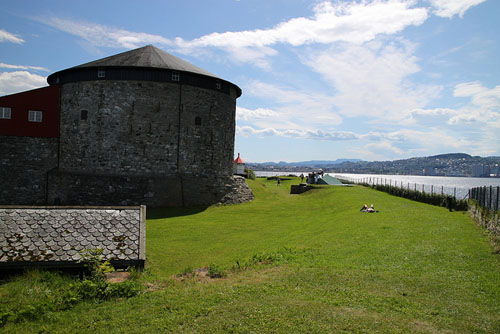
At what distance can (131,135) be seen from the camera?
78.9 feet

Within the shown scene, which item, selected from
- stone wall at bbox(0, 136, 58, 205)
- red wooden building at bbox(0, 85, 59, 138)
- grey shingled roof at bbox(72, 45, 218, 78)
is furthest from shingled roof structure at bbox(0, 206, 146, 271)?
red wooden building at bbox(0, 85, 59, 138)

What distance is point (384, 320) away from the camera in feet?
18.8

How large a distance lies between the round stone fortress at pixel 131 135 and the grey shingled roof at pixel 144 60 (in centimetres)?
8

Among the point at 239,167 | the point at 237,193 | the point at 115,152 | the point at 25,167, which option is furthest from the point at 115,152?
the point at 239,167

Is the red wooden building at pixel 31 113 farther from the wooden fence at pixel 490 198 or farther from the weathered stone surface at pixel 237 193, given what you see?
the wooden fence at pixel 490 198

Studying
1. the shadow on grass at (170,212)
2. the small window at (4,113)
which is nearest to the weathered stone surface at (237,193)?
the shadow on grass at (170,212)

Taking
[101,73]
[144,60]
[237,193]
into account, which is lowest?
[237,193]

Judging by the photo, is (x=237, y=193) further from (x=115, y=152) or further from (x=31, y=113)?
(x=31, y=113)

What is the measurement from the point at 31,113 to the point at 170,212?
13.1 metres

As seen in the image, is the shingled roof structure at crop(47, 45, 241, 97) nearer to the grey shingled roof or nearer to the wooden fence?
the grey shingled roof

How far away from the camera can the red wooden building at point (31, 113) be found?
24.3m

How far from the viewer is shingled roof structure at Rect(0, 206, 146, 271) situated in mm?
7105

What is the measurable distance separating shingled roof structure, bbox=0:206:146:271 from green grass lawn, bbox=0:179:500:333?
1.67 feet

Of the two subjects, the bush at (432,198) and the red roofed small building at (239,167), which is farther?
the red roofed small building at (239,167)
